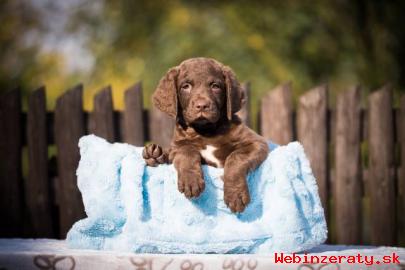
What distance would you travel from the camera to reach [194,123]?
3.49 meters

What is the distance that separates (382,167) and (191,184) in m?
2.98

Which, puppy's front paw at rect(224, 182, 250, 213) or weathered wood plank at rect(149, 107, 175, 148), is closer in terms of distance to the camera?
puppy's front paw at rect(224, 182, 250, 213)

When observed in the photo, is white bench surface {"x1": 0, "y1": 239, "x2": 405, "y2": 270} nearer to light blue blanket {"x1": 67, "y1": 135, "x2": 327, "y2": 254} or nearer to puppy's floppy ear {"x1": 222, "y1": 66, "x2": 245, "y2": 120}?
light blue blanket {"x1": 67, "y1": 135, "x2": 327, "y2": 254}

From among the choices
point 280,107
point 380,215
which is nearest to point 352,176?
point 380,215

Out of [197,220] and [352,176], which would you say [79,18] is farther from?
[197,220]

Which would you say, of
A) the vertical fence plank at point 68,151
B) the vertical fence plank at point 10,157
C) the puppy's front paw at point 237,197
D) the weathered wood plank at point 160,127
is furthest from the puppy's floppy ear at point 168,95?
the vertical fence plank at point 10,157

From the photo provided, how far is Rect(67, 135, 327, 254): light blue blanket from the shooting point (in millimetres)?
3053

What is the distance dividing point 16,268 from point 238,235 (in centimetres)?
127

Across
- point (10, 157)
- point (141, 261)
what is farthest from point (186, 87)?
point (10, 157)

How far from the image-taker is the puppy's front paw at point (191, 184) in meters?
2.97

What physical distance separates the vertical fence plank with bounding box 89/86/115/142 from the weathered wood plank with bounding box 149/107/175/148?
38 centimetres

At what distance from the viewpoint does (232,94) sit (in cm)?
355

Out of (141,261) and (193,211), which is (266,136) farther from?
(141,261)

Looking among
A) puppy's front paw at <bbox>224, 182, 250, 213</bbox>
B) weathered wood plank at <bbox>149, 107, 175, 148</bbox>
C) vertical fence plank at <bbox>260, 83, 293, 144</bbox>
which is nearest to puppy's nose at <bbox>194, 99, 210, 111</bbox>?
puppy's front paw at <bbox>224, 182, 250, 213</bbox>
